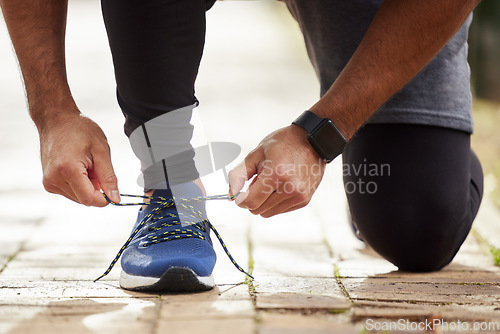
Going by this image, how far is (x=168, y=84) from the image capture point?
171 cm

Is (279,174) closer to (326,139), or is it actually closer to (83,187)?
(326,139)

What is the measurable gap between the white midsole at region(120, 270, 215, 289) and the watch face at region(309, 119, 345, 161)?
368mm

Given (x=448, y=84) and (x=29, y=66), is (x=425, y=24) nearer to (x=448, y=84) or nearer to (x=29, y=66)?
(x=448, y=84)

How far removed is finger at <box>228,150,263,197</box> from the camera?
1.51 meters

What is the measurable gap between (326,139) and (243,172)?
19 centimetres

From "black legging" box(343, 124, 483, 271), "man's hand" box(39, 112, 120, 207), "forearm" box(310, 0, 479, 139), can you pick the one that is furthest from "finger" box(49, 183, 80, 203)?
"black legging" box(343, 124, 483, 271)

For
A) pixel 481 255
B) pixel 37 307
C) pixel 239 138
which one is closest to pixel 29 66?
pixel 37 307

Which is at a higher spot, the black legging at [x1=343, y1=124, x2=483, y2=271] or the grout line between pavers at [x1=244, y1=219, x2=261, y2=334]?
the black legging at [x1=343, y1=124, x2=483, y2=271]

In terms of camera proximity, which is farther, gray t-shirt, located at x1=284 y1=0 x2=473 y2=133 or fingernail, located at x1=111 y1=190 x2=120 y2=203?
gray t-shirt, located at x1=284 y1=0 x2=473 y2=133

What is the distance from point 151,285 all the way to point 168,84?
0.47 metres

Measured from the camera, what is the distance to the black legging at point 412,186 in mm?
1992

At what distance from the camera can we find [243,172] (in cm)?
152

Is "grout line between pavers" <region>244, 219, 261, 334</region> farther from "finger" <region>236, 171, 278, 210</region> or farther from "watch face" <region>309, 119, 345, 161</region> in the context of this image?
"watch face" <region>309, 119, 345, 161</region>

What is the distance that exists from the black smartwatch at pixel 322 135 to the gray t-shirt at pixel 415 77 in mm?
503
